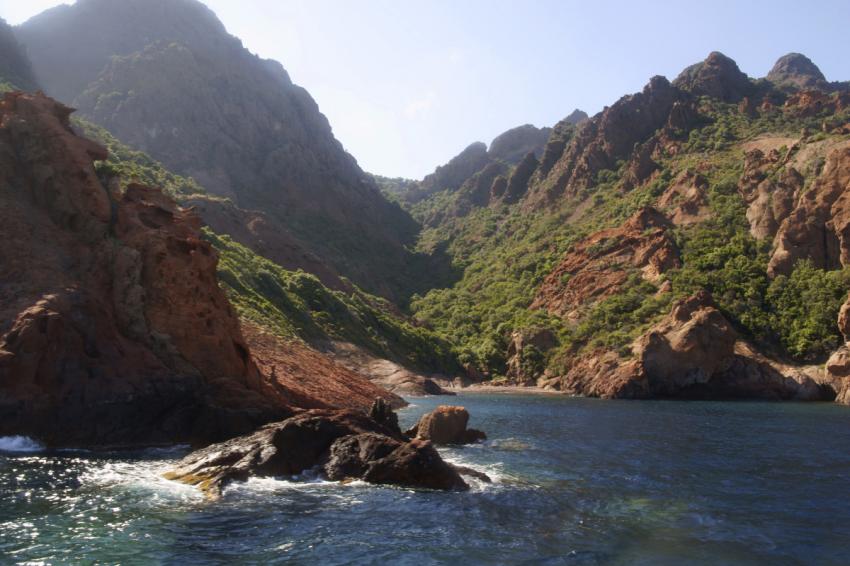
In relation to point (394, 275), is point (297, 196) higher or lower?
higher

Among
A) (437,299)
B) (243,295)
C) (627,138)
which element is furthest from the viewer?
(627,138)

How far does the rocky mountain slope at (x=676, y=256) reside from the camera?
67812mm

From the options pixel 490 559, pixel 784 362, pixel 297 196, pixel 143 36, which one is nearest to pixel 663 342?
pixel 784 362

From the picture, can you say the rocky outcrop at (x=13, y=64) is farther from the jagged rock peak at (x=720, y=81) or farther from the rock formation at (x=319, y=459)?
the jagged rock peak at (x=720, y=81)

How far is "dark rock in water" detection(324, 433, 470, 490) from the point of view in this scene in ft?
69.5

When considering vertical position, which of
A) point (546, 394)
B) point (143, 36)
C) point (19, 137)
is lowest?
point (546, 394)

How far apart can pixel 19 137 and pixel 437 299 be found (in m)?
97.4

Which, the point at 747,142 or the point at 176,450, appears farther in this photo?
the point at 747,142

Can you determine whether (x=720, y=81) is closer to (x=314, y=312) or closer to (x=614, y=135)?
(x=614, y=135)

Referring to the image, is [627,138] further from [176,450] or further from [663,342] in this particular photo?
[176,450]

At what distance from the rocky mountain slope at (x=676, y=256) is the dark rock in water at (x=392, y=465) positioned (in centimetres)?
4934

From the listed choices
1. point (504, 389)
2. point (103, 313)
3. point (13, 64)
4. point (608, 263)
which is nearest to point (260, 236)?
point (504, 389)

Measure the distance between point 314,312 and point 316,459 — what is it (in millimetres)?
59323

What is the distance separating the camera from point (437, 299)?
126375 millimetres
